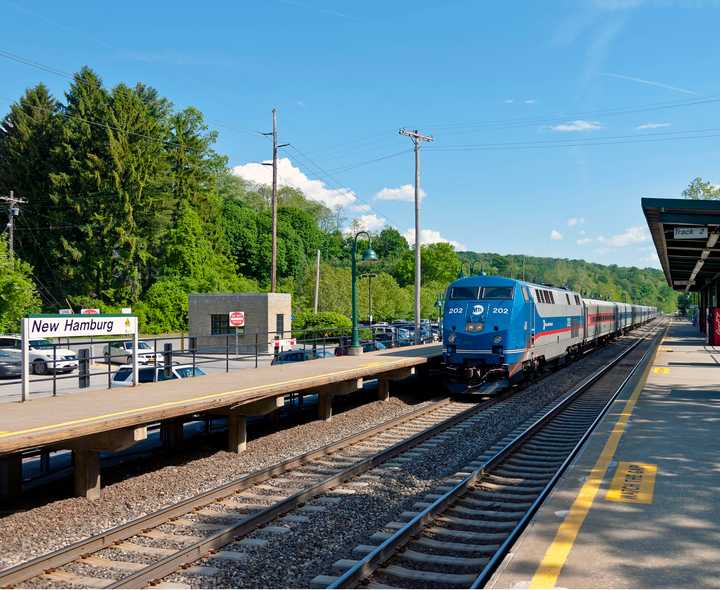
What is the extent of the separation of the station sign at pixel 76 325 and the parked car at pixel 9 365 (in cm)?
1599

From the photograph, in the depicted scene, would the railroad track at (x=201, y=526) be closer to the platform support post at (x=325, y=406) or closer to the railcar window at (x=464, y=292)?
the platform support post at (x=325, y=406)

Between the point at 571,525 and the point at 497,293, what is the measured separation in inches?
551

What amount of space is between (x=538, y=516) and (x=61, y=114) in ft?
201

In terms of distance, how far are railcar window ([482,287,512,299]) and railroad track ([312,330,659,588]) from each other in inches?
284

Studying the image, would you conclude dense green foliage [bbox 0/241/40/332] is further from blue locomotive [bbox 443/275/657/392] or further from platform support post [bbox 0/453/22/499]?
platform support post [bbox 0/453/22/499]

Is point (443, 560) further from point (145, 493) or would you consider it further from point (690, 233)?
point (690, 233)

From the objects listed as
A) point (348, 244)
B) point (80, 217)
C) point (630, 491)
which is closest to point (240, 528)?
point (630, 491)

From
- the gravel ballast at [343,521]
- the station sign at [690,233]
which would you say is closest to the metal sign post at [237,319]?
the station sign at [690,233]

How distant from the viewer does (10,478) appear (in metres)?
10.1

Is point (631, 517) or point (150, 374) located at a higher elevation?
point (150, 374)

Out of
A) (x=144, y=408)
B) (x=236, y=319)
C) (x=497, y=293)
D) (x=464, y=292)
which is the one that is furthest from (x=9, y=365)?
(x=144, y=408)

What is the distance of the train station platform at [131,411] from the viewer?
9070mm

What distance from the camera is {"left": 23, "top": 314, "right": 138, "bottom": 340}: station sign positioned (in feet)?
38.7

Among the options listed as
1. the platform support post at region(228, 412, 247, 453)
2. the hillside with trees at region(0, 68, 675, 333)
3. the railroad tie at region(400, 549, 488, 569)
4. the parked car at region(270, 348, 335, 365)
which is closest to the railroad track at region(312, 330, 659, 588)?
the railroad tie at region(400, 549, 488, 569)
